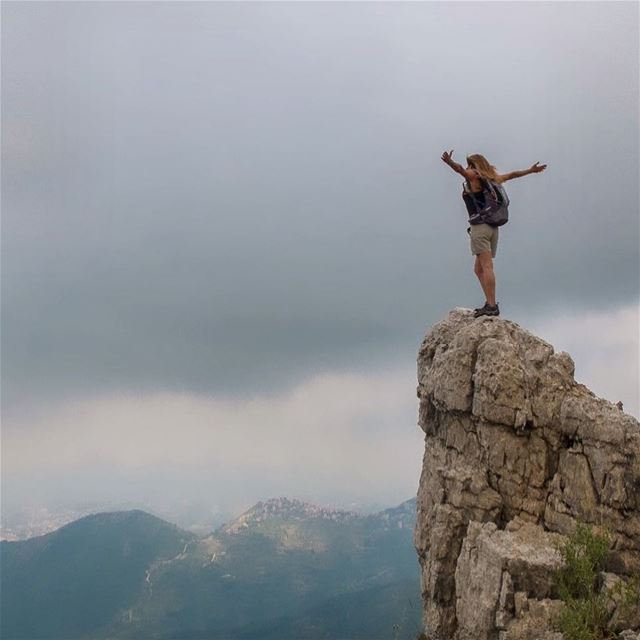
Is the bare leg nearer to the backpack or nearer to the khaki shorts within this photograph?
the khaki shorts

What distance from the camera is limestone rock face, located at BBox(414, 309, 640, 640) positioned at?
1844 cm

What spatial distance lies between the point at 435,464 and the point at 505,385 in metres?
5.21

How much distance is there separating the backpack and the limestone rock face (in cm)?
452

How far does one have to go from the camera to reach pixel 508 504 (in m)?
20.8

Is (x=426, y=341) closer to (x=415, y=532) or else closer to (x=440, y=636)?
(x=415, y=532)

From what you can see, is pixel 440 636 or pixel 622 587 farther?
pixel 440 636

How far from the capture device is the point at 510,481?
2092 cm

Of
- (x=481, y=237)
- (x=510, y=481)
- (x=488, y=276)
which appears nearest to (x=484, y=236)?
(x=481, y=237)

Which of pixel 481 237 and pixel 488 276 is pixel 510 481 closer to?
pixel 488 276

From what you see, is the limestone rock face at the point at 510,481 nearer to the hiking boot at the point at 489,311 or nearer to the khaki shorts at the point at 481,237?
the hiking boot at the point at 489,311

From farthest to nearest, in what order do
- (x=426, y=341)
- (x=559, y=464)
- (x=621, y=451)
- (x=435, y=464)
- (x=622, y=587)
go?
1. (x=426, y=341)
2. (x=435, y=464)
3. (x=559, y=464)
4. (x=621, y=451)
5. (x=622, y=587)

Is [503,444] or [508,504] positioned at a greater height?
[503,444]

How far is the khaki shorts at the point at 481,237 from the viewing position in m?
24.6

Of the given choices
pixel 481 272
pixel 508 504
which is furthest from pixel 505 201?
pixel 508 504
